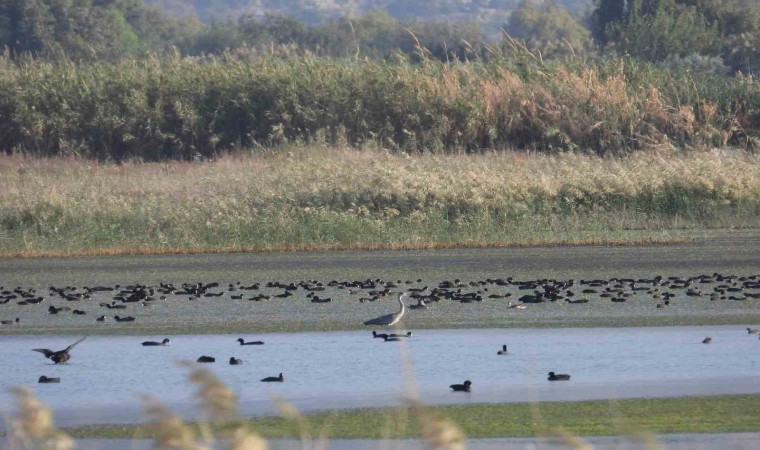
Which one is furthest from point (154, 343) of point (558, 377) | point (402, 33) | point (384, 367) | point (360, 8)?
point (360, 8)

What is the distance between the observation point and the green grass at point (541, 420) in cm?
1027

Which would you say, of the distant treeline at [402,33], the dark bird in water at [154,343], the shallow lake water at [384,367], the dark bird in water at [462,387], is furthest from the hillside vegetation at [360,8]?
the dark bird in water at [462,387]

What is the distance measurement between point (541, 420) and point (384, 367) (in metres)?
3.51

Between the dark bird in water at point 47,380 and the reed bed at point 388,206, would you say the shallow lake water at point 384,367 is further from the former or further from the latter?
the reed bed at point 388,206

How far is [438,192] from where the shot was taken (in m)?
32.1

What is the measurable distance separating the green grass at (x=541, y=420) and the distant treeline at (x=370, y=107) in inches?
1038

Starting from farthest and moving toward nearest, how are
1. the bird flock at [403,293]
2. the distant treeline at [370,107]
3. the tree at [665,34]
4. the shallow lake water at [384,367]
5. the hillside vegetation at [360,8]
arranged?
the hillside vegetation at [360,8]
the tree at [665,34]
the distant treeline at [370,107]
the bird flock at [403,293]
the shallow lake water at [384,367]

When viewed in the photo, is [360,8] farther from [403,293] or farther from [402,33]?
[403,293]

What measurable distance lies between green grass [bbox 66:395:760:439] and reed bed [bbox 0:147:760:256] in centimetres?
1819

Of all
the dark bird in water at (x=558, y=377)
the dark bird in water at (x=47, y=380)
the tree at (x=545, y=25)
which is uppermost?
the dark bird in water at (x=558, y=377)

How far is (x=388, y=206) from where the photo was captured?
3206 centimetres

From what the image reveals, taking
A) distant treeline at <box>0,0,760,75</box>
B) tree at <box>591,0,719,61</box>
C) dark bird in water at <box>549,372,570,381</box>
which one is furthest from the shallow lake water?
tree at <box>591,0,719,61</box>

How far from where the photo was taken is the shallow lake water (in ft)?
39.6

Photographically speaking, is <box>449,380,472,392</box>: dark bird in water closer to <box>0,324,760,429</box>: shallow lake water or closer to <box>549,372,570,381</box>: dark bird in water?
<box>0,324,760,429</box>: shallow lake water
